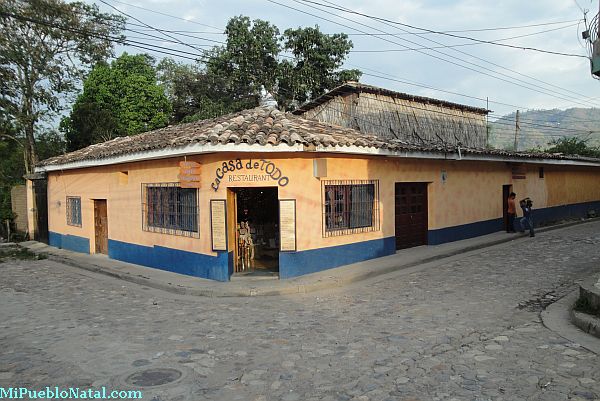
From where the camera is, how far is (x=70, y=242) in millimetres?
17500

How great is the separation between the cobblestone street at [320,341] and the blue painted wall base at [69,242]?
6.18 m

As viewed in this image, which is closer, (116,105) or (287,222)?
(287,222)

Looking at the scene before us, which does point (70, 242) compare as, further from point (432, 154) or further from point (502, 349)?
point (502, 349)

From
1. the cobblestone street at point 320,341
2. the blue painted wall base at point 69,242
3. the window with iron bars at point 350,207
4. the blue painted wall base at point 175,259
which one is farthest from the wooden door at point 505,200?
Result: the blue painted wall base at point 69,242

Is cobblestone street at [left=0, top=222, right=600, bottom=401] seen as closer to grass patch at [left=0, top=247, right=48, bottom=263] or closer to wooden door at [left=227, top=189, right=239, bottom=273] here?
wooden door at [left=227, top=189, right=239, bottom=273]

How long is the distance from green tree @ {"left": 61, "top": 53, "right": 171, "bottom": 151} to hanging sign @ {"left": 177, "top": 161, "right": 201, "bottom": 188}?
15.1 m

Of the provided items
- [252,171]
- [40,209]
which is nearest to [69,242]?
[40,209]

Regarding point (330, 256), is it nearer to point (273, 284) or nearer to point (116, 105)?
point (273, 284)

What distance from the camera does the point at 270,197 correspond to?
12922 mm

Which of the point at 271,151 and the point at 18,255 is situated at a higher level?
the point at 271,151

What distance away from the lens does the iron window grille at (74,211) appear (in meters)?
17.1

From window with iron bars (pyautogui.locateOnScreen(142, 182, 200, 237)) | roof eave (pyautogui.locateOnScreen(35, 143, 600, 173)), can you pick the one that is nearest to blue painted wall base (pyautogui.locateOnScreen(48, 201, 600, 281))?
window with iron bars (pyautogui.locateOnScreen(142, 182, 200, 237))

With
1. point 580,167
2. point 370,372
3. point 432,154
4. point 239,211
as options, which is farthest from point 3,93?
point 580,167

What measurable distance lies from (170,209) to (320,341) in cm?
719
